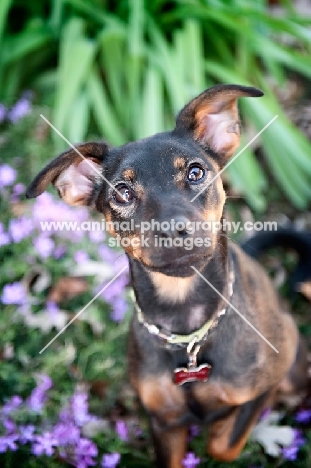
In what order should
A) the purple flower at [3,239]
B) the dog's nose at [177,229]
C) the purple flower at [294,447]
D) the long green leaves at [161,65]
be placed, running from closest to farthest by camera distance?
the dog's nose at [177,229] < the purple flower at [294,447] < the purple flower at [3,239] < the long green leaves at [161,65]

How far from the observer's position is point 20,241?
11.8 ft

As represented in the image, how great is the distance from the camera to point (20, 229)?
11.6ft

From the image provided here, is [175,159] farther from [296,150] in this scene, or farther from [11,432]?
[296,150]

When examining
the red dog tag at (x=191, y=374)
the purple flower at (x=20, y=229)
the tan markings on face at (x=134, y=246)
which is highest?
the tan markings on face at (x=134, y=246)

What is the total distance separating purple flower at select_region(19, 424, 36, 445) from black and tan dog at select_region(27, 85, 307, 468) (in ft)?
2.24

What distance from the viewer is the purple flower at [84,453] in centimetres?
284

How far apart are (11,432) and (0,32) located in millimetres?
3180

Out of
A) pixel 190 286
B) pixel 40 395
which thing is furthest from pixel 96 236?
pixel 190 286

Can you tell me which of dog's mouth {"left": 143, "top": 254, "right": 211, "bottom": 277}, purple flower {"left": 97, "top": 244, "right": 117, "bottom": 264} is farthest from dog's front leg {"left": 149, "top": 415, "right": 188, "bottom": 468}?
purple flower {"left": 97, "top": 244, "right": 117, "bottom": 264}

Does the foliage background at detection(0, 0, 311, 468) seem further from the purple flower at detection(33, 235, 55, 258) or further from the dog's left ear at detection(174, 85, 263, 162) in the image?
the dog's left ear at detection(174, 85, 263, 162)

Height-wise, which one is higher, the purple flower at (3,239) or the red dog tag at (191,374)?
the red dog tag at (191,374)

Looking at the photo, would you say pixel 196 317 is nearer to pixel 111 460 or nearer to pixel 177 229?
pixel 177 229

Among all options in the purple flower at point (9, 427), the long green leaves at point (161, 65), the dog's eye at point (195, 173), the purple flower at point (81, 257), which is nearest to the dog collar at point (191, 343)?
the dog's eye at point (195, 173)

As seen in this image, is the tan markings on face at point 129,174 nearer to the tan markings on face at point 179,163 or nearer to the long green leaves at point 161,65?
the tan markings on face at point 179,163
